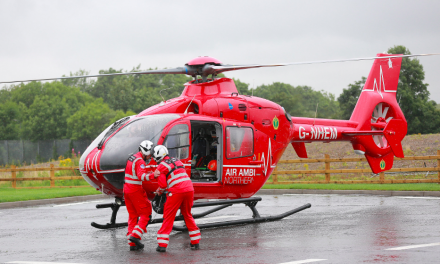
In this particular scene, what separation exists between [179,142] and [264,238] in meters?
2.53

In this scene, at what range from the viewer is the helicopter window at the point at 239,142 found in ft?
35.5

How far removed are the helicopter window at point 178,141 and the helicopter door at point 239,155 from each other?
3.52 ft

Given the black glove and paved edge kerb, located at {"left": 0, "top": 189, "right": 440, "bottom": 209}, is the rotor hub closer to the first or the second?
the black glove

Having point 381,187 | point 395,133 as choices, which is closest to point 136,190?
point 395,133

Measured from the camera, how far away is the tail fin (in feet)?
47.3

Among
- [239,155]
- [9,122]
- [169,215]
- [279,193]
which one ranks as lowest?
[279,193]

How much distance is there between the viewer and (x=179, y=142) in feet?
32.7

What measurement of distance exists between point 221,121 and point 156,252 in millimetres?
3627

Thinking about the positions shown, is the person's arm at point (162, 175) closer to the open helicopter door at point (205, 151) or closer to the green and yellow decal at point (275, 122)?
the open helicopter door at point (205, 151)

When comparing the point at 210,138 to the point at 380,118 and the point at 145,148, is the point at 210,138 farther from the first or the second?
the point at 380,118

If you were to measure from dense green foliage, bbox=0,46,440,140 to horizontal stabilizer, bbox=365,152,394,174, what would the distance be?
64.4 ft

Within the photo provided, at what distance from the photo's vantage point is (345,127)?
47.6ft

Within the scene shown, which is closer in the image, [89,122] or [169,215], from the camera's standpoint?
[169,215]

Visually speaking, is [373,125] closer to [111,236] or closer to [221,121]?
[221,121]
